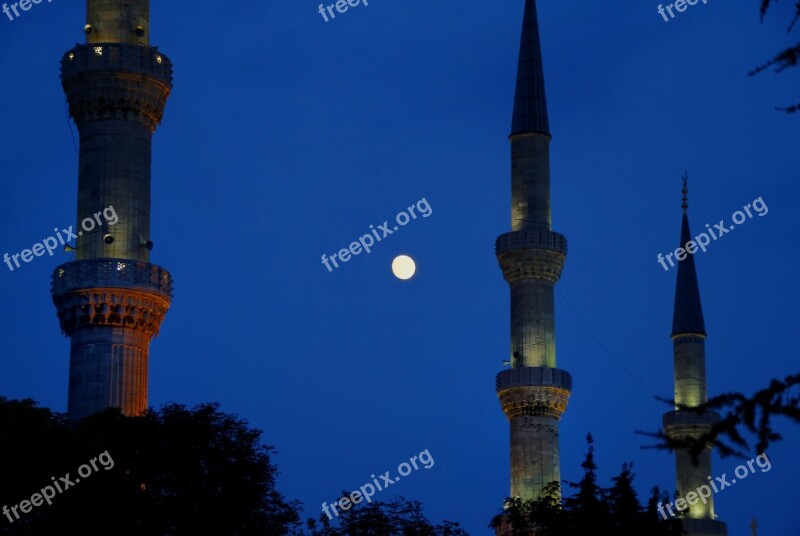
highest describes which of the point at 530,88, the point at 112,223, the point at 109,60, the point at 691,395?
the point at 530,88

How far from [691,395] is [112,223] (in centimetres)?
3498

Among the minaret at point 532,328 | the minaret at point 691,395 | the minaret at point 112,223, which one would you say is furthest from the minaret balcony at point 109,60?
the minaret at point 691,395

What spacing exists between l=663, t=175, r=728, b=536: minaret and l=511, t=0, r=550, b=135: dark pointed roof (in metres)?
17.7

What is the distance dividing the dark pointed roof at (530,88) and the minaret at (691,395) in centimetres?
1770

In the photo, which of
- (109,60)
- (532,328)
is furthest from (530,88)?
(109,60)

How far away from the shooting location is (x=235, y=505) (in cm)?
4019

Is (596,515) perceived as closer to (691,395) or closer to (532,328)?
(532,328)

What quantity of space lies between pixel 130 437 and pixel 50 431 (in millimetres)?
1832

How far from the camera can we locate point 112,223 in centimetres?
4638

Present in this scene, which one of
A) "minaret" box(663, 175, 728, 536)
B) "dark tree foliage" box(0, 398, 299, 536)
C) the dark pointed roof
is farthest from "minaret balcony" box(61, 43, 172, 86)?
"minaret" box(663, 175, 728, 536)

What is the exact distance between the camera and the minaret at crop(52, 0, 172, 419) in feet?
151

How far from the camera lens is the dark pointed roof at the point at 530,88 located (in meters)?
60.4

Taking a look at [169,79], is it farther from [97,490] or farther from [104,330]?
[97,490]

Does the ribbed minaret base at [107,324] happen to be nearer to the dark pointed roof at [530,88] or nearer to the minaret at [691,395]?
the dark pointed roof at [530,88]
